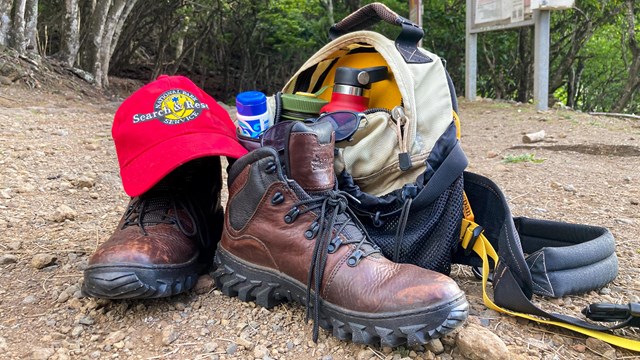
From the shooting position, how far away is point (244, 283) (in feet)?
4.49

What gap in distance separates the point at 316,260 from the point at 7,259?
1.08 metres

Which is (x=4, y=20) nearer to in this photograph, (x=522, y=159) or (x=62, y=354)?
(x=522, y=159)

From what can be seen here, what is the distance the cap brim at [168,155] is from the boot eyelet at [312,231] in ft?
1.11

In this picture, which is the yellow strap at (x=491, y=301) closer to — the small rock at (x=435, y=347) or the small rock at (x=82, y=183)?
the small rock at (x=435, y=347)

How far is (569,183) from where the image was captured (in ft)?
9.53

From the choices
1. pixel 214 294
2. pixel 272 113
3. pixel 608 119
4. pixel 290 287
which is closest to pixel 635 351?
pixel 290 287

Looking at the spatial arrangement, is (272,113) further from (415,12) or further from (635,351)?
(415,12)

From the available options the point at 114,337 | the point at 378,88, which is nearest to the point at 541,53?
the point at 378,88

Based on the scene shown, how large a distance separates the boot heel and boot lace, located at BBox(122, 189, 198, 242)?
157mm

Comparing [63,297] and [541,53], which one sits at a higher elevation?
[541,53]

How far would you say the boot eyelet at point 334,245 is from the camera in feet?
4.00

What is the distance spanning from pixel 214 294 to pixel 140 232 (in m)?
0.27

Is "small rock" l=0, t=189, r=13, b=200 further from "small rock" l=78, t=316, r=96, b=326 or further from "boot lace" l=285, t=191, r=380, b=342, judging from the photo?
"boot lace" l=285, t=191, r=380, b=342

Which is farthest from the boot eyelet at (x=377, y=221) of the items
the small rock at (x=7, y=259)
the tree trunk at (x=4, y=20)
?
the tree trunk at (x=4, y=20)
